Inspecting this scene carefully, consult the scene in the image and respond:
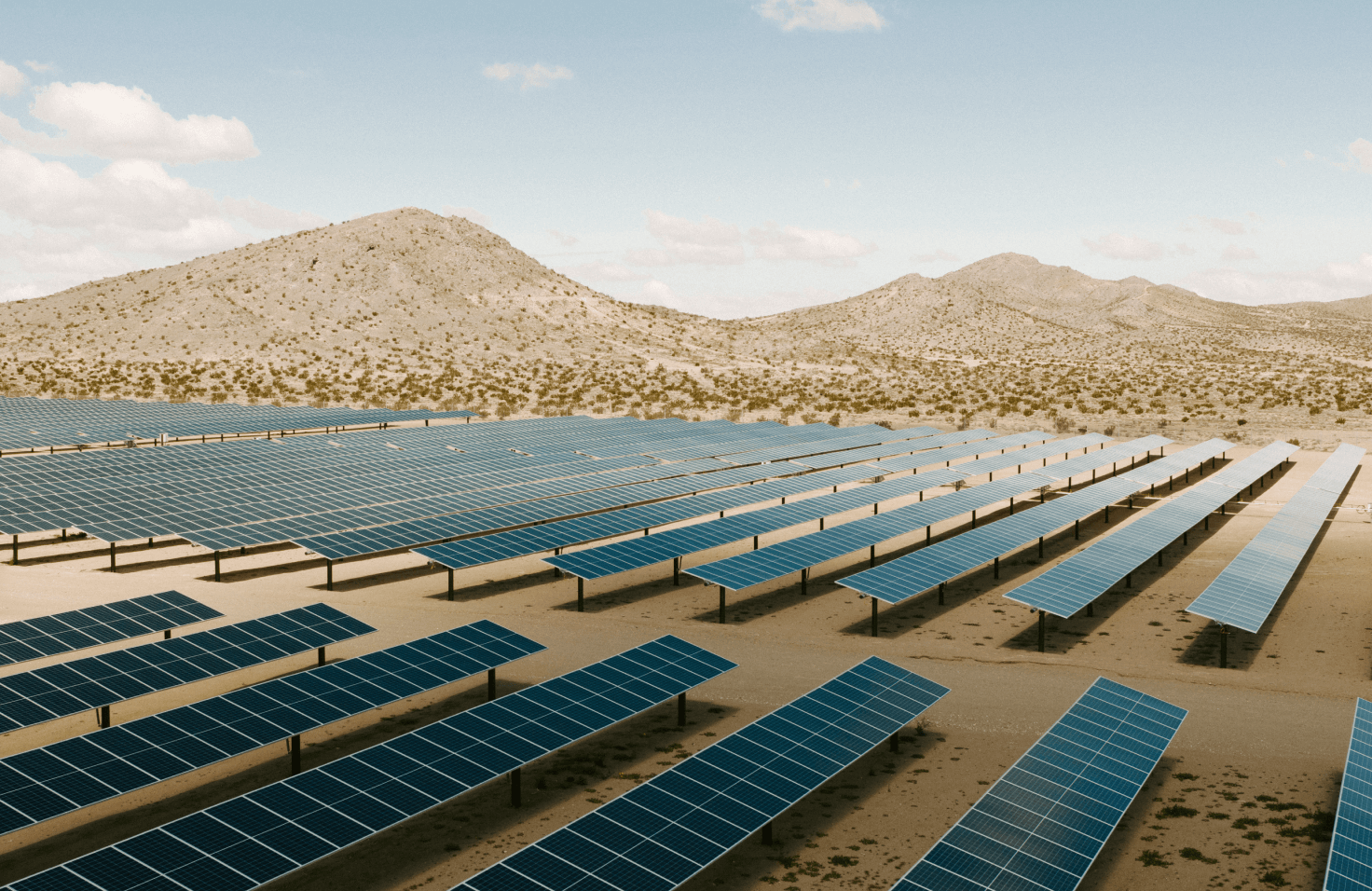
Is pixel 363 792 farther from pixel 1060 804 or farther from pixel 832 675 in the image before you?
pixel 832 675

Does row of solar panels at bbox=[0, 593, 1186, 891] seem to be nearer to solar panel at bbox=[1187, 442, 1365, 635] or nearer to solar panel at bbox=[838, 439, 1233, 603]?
solar panel at bbox=[838, 439, 1233, 603]

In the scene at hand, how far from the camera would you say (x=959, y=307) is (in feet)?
553

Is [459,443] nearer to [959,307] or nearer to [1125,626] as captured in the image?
[1125,626]

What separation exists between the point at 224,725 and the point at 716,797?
6.47m

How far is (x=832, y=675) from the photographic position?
682 inches

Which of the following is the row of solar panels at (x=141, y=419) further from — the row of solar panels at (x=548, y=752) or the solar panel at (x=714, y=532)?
the row of solar panels at (x=548, y=752)

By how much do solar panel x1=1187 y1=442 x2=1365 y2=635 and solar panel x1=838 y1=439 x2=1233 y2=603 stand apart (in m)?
4.74

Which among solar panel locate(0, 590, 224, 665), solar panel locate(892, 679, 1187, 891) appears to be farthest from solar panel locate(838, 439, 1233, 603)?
solar panel locate(0, 590, 224, 665)

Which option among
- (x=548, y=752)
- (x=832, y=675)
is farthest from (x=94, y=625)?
(x=832, y=675)

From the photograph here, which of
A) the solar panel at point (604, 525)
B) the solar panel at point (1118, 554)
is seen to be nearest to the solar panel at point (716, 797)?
the solar panel at point (1118, 554)

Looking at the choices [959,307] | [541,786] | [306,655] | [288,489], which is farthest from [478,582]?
[959,307]

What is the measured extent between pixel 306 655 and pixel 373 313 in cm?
10713

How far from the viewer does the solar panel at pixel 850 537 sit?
68.5ft

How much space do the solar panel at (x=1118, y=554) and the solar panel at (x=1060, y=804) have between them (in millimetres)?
4880
